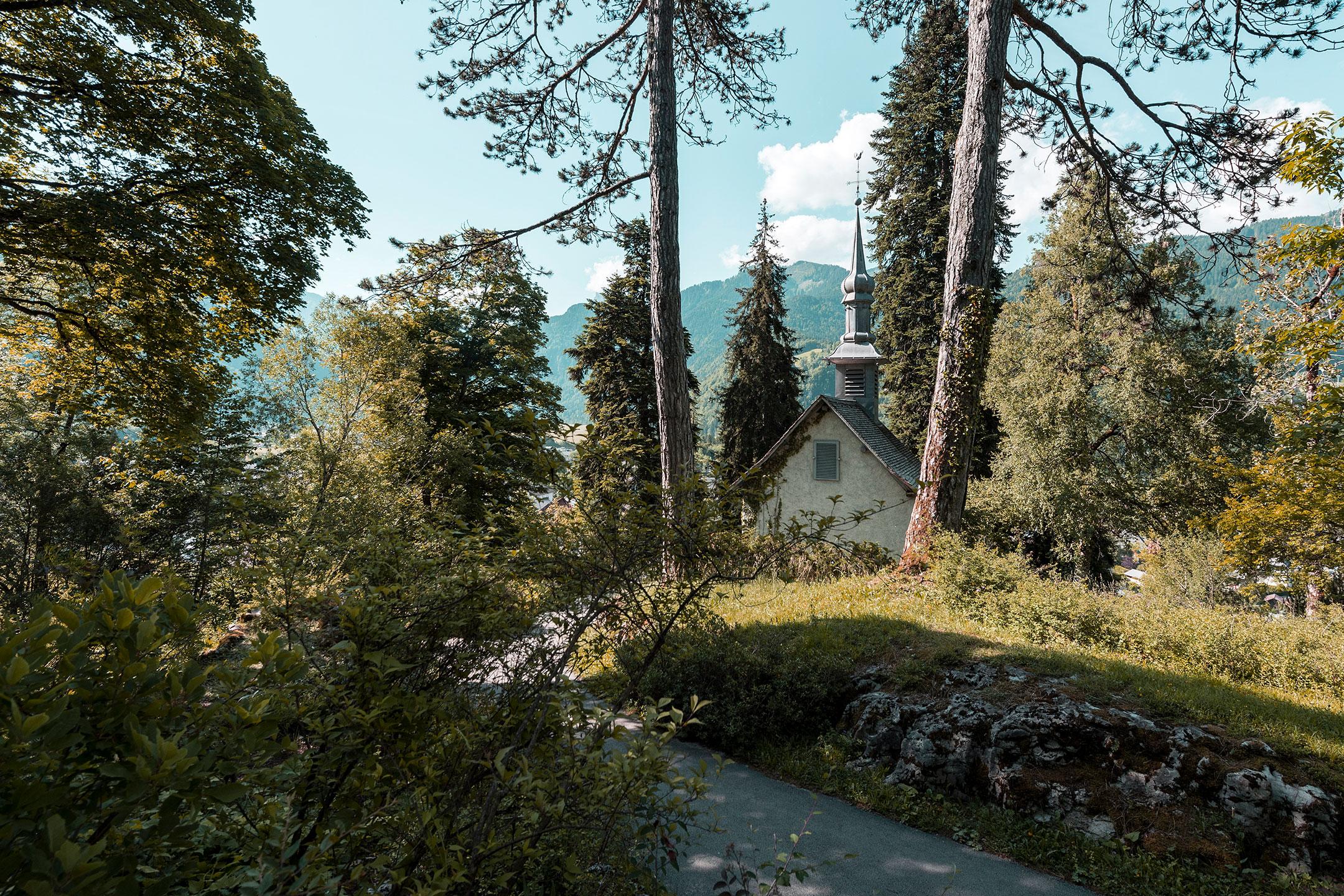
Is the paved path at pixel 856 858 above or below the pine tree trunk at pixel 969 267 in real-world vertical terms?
below

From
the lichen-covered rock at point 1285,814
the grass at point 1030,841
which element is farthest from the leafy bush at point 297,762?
the lichen-covered rock at point 1285,814

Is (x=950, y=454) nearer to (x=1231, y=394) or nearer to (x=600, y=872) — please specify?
(x=600, y=872)

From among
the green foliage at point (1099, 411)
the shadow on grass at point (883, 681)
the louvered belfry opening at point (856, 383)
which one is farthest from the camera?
the louvered belfry opening at point (856, 383)

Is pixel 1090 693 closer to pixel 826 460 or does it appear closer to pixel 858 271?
pixel 826 460

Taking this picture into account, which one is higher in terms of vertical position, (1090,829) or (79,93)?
(79,93)

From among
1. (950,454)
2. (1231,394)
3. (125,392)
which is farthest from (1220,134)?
(125,392)

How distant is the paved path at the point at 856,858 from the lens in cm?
366

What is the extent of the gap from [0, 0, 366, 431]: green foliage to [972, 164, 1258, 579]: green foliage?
1950 cm

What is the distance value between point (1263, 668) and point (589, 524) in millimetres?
7366

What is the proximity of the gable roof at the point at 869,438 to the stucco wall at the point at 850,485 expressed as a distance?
219 millimetres

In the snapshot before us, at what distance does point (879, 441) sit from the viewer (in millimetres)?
Answer: 18109

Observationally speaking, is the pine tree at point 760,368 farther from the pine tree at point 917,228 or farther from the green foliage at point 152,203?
the green foliage at point 152,203

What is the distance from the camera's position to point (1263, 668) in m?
5.84

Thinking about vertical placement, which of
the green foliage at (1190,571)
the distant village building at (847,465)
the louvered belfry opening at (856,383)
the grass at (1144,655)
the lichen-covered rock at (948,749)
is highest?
the louvered belfry opening at (856,383)
